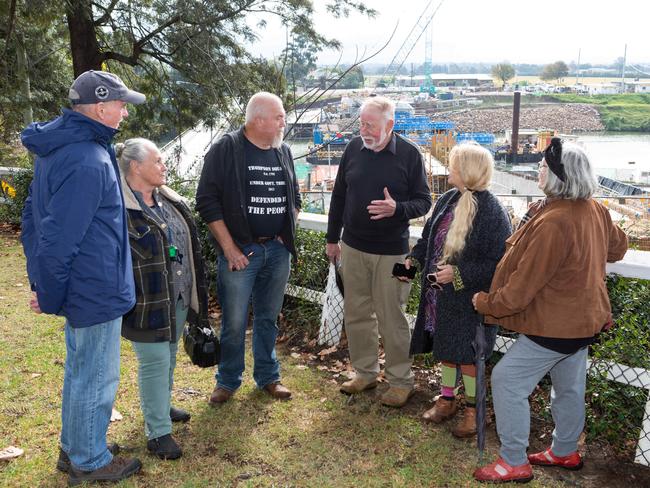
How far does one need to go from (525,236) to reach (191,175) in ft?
18.3

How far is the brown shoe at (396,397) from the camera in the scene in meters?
4.12

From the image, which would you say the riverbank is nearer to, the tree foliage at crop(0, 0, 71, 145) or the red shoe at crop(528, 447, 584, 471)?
the tree foliage at crop(0, 0, 71, 145)

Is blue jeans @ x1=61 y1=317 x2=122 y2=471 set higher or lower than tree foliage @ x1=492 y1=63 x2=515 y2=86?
lower

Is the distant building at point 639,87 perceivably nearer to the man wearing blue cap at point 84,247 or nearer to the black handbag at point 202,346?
the black handbag at point 202,346

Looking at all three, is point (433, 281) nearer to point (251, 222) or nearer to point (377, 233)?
point (377, 233)

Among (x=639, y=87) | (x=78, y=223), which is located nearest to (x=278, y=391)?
(x=78, y=223)

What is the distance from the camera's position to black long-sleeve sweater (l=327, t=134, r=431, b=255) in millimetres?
3994

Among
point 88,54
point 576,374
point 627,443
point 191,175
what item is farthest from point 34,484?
point 88,54

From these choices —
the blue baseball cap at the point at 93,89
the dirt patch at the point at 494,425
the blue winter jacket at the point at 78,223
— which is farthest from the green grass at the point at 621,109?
the blue winter jacket at the point at 78,223

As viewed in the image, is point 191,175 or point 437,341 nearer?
point 437,341

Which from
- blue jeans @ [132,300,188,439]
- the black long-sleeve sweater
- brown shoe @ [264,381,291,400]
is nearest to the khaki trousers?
the black long-sleeve sweater

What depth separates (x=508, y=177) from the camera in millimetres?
68125

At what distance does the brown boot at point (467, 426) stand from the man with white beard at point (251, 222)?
1206mm

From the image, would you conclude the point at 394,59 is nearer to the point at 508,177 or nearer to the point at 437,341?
the point at 437,341
